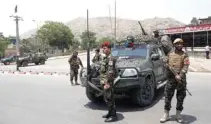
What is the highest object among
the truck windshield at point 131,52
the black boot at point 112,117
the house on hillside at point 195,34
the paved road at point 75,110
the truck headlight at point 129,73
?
the house on hillside at point 195,34

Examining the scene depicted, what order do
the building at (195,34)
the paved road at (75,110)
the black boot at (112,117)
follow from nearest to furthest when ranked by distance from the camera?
the black boot at (112,117), the paved road at (75,110), the building at (195,34)

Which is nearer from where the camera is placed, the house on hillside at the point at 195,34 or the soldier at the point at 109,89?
the soldier at the point at 109,89

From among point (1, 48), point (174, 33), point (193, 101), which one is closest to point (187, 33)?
point (174, 33)

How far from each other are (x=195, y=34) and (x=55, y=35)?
2122 inches

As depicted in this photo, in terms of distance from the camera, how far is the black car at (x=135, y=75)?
7.96 m

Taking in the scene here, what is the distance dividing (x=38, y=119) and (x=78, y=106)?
1590 mm

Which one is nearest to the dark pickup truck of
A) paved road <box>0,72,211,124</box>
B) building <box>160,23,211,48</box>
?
building <box>160,23,211,48</box>

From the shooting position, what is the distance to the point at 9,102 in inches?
382

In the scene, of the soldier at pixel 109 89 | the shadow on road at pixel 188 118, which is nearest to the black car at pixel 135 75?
the soldier at pixel 109 89

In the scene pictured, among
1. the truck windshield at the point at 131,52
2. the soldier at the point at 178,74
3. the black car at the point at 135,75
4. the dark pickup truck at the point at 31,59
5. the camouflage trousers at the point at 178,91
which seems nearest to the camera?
the soldier at the point at 178,74

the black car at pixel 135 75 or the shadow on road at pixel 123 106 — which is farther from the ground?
the black car at pixel 135 75

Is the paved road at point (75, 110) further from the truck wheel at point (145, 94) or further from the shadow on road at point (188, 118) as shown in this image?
the truck wheel at point (145, 94)

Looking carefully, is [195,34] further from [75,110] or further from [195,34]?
[75,110]

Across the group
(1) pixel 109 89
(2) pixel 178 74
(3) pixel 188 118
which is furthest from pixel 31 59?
(2) pixel 178 74
